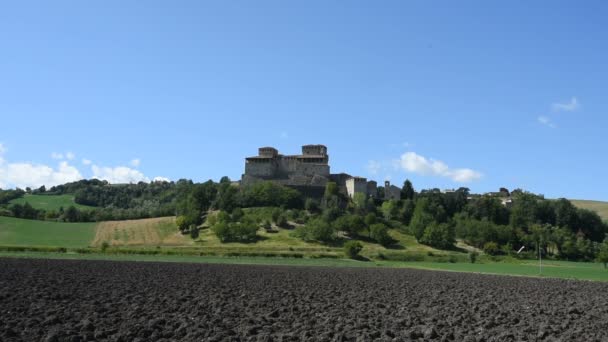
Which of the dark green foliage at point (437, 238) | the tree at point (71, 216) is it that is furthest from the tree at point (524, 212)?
the tree at point (71, 216)

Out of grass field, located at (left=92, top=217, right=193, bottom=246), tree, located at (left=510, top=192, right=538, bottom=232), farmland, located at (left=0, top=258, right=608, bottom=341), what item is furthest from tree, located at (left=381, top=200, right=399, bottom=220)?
farmland, located at (left=0, top=258, right=608, bottom=341)

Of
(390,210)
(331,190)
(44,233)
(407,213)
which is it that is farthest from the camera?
(331,190)

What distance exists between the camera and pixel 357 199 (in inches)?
5049

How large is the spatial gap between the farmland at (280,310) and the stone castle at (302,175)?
9615 cm

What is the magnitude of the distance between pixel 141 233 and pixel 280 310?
3481 inches

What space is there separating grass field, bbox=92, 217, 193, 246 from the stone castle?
86.3 ft

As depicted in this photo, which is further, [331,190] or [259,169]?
[259,169]

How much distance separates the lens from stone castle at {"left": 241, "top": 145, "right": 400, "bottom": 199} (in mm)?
136000

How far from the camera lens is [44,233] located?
10238 cm

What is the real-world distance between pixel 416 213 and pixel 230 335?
10121 cm

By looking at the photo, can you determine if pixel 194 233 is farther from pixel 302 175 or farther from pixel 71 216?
pixel 302 175

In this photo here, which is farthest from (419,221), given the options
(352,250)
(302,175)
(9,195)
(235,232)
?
(9,195)

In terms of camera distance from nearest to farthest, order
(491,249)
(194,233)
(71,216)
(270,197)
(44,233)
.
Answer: (44,233), (491,249), (194,233), (270,197), (71,216)

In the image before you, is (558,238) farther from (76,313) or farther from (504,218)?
(76,313)
